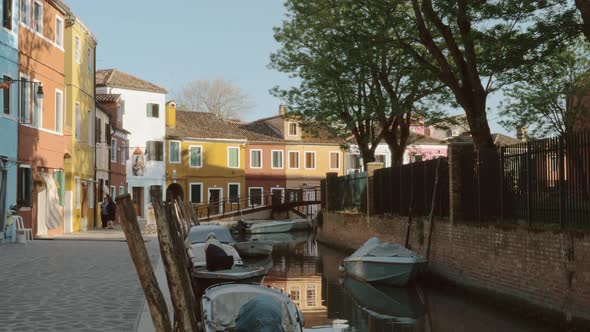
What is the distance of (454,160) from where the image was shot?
57.2 ft

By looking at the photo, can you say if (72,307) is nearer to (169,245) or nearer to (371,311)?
(169,245)

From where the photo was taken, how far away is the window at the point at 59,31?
2795cm

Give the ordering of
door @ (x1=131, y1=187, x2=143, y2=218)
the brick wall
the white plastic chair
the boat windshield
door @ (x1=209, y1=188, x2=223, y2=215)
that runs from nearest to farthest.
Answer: the brick wall, the boat windshield, the white plastic chair, door @ (x1=131, y1=187, x2=143, y2=218), door @ (x1=209, y1=188, x2=223, y2=215)

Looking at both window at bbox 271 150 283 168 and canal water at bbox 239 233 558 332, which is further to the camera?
window at bbox 271 150 283 168

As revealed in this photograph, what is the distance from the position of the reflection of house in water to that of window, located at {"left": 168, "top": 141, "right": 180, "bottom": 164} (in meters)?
25.6

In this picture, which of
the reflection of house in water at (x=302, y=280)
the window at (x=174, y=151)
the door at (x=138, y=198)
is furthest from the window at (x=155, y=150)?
the reflection of house in water at (x=302, y=280)

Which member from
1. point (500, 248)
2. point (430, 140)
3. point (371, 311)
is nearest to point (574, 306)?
point (500, 248)

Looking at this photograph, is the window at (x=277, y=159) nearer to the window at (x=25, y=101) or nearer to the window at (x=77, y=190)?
the window at (x=77, y=190)

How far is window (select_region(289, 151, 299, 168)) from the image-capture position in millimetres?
60188

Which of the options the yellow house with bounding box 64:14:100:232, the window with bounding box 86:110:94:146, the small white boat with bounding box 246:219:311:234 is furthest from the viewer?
the small white boat with bounding box 246:219:311:234

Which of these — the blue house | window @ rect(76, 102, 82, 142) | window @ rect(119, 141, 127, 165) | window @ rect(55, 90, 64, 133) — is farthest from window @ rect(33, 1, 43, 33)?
window @ rect(119, 141, 127, 165)

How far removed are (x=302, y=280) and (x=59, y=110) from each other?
13.7 metres

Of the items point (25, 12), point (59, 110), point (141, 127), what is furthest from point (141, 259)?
point (141, 127)

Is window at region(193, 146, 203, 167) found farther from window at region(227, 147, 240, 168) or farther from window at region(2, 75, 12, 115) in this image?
window at region(2, 75, 12, 115)
